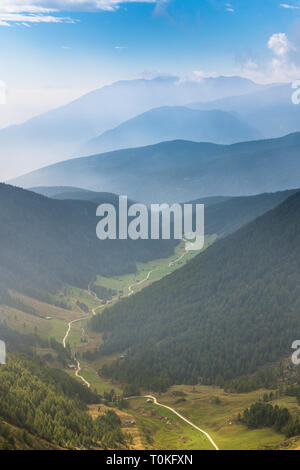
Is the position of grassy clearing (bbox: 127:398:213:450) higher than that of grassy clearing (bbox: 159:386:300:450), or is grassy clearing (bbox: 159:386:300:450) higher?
grassy clearing (bbox: 159:386:300:450)

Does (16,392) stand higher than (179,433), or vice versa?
(16,392)

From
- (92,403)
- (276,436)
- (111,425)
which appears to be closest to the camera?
(276,436)

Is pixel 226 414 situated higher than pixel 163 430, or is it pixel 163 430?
pixel 226 414

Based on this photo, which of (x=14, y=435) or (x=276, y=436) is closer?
(x=14, y=435)

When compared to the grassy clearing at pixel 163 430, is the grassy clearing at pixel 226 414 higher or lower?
higher

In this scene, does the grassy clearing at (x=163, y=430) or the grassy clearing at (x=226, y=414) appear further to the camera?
the grassy clearing at (x=163, y=430)

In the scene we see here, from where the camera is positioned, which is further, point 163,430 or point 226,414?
point 226,414

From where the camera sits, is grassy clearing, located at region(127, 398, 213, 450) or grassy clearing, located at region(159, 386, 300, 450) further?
grassy clearing, located at region(127, 398, 213, 450)
